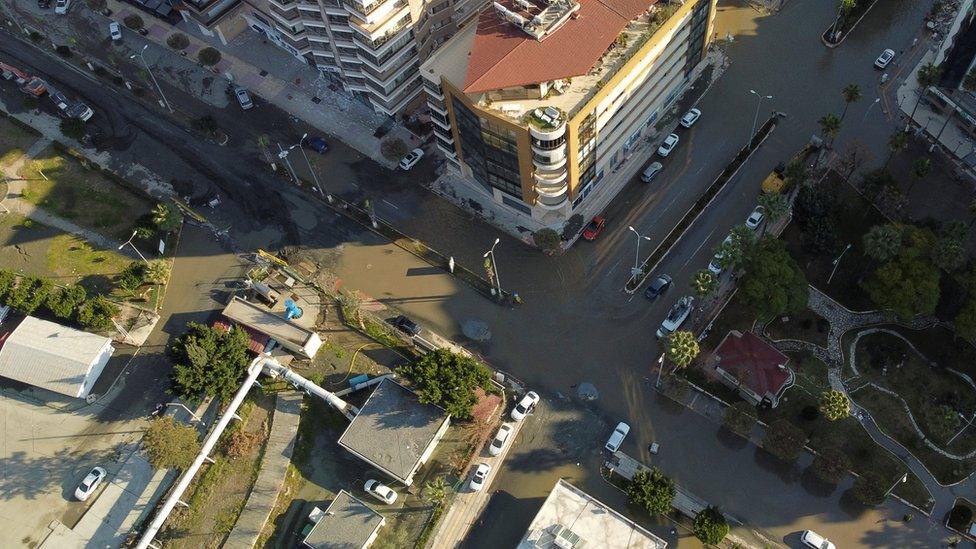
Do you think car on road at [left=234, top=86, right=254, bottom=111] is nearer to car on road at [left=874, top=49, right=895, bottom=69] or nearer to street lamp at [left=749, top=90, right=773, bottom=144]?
street lamp at [left=749, top=90, right=773, bottom=144]

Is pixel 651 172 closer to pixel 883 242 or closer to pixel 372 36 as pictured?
pixel 883 242

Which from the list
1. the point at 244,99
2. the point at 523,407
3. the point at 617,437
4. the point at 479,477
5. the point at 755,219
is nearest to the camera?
the point at 479,477

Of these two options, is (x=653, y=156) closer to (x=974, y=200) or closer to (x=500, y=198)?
(x=500, y=198)

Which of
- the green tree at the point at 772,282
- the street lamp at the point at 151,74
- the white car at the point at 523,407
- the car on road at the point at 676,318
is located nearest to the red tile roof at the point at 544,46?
the green tree at the point at 772,282

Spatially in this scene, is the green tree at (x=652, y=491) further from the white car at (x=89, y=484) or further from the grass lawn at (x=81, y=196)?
the grass lawn at (x=81, y=196)

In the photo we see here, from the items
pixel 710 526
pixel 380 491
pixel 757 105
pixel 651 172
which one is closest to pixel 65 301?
pixel 380 491

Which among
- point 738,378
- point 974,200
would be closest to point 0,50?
point 738,378
